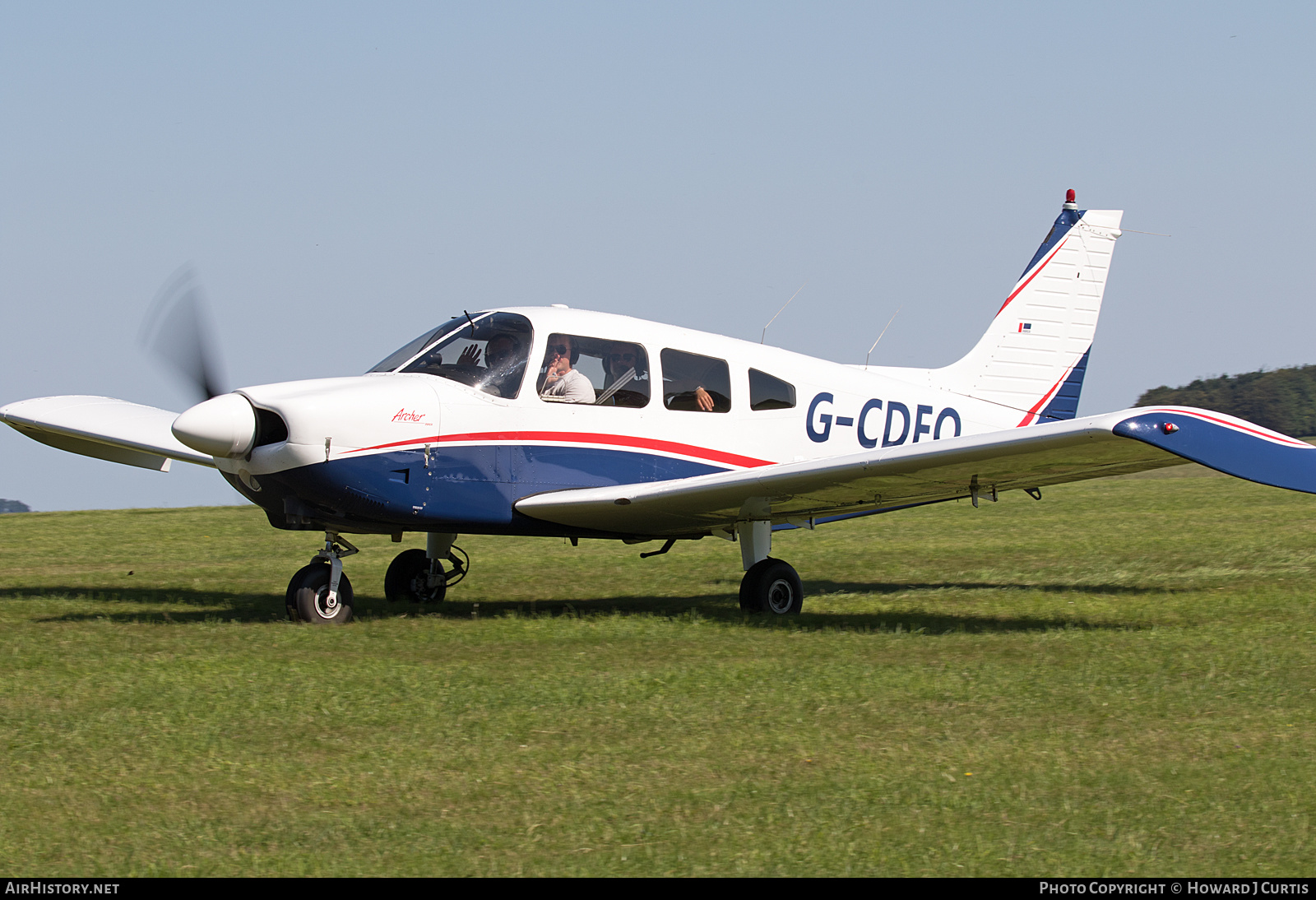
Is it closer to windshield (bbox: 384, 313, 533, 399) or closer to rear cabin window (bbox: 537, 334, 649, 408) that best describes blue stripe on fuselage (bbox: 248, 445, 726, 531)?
rear cabin window (bbox: 537, 334, 649, 408)

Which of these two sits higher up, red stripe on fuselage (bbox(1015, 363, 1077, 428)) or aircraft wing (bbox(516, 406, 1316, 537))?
red stripe on fuselage (bbox(1015, 363, 1077, 428))

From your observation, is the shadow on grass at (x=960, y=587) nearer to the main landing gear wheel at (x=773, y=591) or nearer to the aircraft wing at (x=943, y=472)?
the aircraft wing at (x=943, y=472)

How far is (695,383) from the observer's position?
10711mm

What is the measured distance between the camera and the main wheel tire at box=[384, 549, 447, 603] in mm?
11281

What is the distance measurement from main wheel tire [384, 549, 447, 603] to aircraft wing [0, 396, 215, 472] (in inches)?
76.4

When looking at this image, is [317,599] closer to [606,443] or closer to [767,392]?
[606,443]

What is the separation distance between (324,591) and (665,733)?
4.15 m

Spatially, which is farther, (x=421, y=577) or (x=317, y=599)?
(x=421, y=577)

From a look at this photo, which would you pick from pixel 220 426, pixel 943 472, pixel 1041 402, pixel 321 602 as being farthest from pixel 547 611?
pixel 1041 402

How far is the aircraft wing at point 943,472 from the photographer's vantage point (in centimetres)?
751

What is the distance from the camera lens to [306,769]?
5.29 metres

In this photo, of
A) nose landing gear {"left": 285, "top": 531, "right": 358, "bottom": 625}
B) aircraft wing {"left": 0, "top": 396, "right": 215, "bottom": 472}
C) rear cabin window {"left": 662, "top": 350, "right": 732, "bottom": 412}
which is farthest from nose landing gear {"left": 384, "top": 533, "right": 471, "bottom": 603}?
rear cabin window {"left": 662, "top": 350, "right": 732, "bottom": 412}

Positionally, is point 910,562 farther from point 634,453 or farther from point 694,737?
point 694,737
